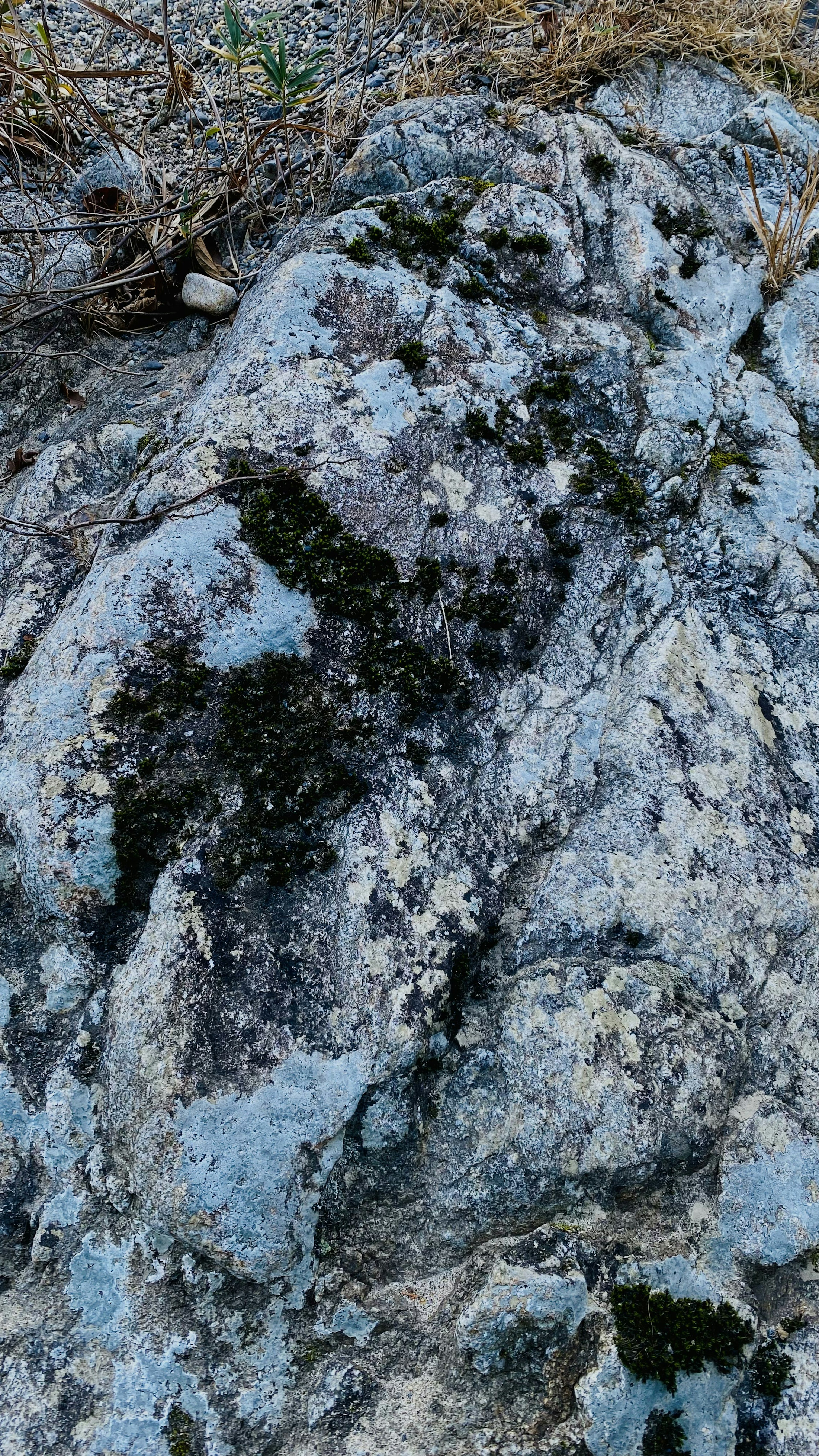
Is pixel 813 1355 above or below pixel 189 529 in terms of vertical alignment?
below

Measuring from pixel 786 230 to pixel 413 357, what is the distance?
2012 millimetres

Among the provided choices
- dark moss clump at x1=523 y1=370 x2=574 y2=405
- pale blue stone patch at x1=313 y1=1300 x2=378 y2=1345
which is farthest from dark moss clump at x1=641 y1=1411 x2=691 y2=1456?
dark moss clump at x1=523 y1=370 x2=574 y2=405

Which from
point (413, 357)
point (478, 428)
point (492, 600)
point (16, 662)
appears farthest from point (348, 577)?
point (16, 662)

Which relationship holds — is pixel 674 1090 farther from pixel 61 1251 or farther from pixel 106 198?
pixel 106 198

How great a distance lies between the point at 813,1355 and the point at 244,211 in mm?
5289

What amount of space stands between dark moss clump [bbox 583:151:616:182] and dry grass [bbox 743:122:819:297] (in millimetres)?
639

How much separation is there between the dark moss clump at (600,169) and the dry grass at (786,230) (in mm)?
639

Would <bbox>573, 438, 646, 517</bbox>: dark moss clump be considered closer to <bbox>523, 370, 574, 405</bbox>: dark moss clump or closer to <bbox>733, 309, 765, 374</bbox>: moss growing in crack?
<bbox>523, 370, 574, 405</bbox>: dark moss clump

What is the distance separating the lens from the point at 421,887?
2.78 metres

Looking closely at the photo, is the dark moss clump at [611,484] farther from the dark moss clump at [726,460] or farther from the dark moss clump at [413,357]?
the dark moss clump at [413,357]

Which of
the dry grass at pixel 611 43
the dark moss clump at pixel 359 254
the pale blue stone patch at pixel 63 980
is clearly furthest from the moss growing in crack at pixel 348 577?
the dry grass at pixel 611 43

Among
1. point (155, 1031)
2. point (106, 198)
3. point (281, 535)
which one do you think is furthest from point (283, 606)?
point (106, 198)

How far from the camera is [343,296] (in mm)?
3514

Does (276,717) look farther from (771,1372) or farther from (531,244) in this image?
(531,244)
